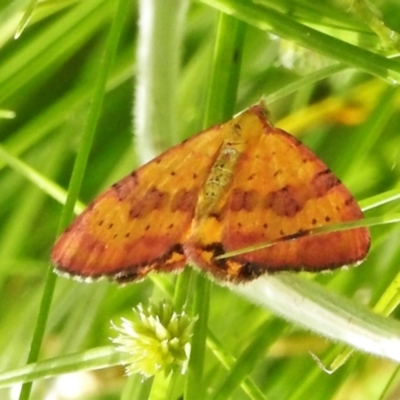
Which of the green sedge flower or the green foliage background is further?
the green foliage background

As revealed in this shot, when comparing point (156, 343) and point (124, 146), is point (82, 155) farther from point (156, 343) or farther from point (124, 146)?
point (124, 146)

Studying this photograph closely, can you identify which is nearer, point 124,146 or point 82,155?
point 82,155

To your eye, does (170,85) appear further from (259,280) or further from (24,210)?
(24,210)

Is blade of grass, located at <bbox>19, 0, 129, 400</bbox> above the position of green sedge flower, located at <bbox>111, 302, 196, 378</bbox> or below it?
above

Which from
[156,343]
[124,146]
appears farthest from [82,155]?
[124,146]

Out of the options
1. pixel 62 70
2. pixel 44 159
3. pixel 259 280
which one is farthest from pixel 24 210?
pixel 259 280

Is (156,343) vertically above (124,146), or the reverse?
(124,146)
